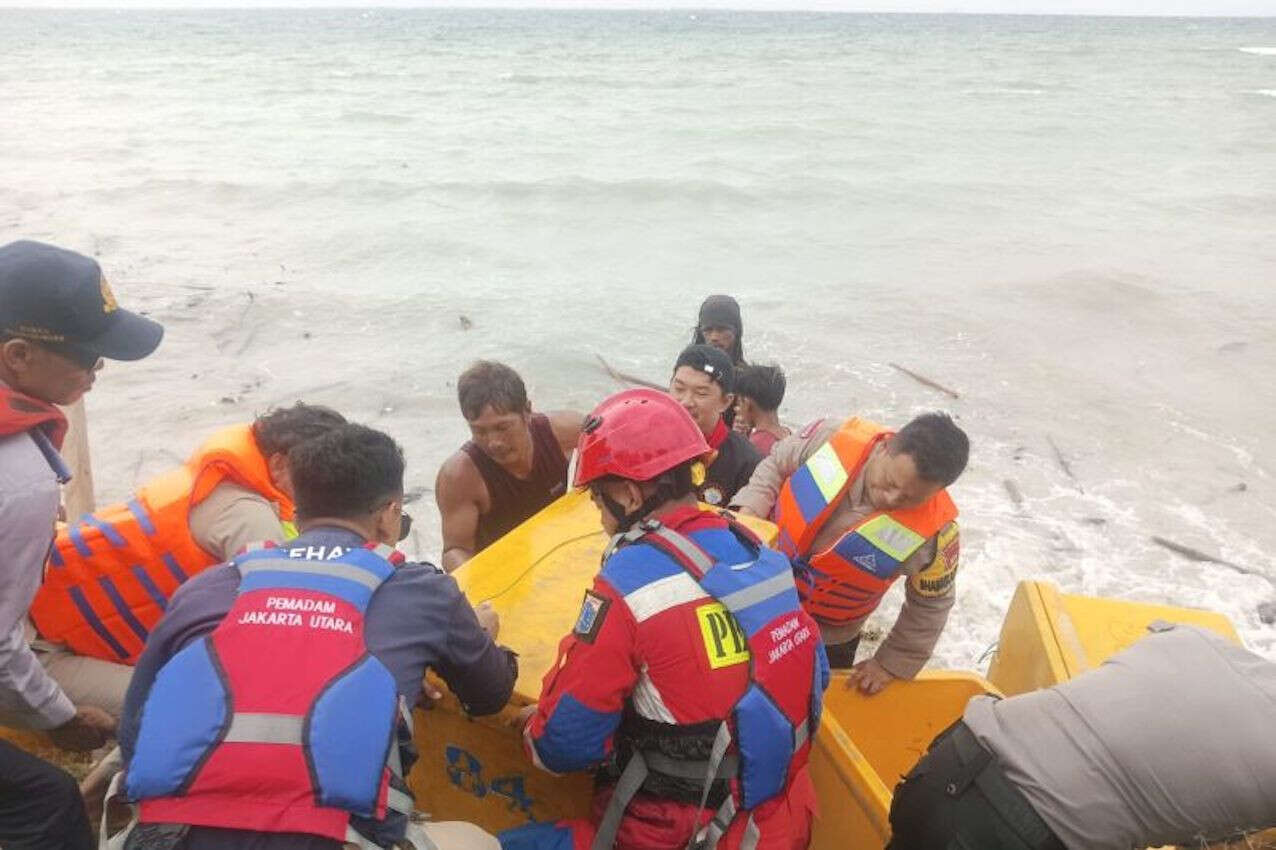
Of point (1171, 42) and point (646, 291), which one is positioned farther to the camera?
point (1171, 42)

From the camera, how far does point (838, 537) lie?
314 cm

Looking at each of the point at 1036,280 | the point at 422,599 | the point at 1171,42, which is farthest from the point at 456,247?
the point at 1171,42

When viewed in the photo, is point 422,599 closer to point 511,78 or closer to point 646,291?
point 646,291

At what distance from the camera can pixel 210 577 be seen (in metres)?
1.80

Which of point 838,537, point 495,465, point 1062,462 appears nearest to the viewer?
point 838,537

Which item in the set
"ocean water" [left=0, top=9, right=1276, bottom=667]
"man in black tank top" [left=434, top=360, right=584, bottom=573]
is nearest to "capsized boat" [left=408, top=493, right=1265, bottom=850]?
"man in black tank top" [left=434, top=360, right=584, bottom=573]

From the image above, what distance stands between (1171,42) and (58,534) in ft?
292

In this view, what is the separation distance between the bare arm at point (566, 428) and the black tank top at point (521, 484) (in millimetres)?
34

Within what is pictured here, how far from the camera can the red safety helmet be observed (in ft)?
6.67

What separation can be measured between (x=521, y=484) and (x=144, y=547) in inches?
59.9

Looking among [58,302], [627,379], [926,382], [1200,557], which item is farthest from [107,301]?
[926,382]

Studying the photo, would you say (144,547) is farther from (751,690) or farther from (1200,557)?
(1200,557)

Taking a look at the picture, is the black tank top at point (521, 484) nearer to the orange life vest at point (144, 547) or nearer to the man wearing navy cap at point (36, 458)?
the orange life vest at point (144, 547)

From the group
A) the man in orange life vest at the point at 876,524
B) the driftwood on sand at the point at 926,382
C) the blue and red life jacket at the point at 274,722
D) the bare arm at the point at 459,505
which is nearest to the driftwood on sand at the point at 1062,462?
the driftwood on sand at the point at 926,382
